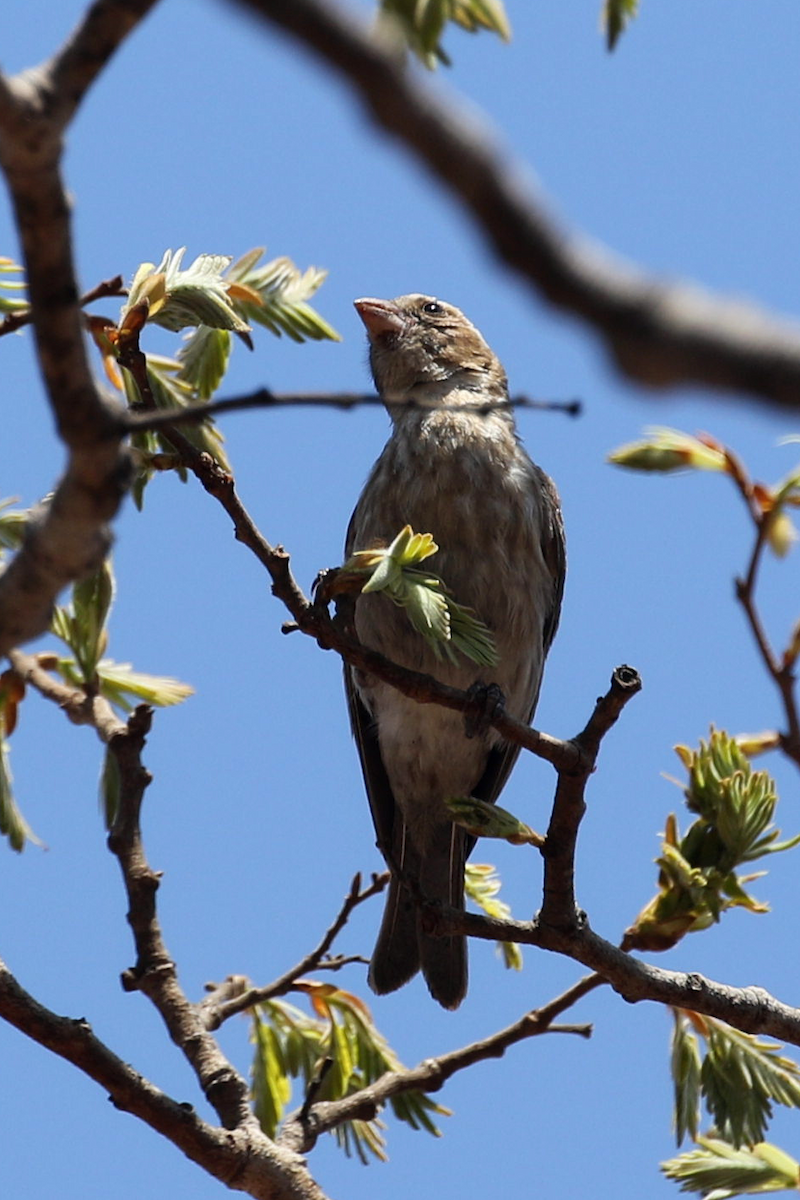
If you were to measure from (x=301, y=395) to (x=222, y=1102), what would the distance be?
8.01 ft

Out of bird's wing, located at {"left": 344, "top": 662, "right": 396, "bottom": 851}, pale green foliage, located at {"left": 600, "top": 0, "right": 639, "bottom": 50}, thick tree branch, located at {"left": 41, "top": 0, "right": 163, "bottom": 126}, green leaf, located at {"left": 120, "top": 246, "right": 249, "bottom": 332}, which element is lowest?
thick tree branch, located at {"left": 41, "top": 0, "right": 163, "bottom": 126}

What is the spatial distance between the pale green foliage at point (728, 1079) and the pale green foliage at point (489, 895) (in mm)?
699

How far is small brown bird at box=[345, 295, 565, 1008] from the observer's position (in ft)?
18.8

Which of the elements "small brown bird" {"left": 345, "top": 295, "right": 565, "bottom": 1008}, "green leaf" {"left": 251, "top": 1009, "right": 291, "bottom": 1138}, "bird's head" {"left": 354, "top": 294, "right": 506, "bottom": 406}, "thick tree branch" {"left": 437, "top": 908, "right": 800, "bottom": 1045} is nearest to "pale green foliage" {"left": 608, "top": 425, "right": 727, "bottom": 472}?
"thick tree branch" {"left": 437, "top": 908, "right": 800, "bottom": 1045}

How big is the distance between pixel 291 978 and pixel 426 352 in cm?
366

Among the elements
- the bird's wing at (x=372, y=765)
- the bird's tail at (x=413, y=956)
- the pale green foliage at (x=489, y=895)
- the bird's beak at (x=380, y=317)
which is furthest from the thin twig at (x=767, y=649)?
the bird's beak at (x=380, y=317)

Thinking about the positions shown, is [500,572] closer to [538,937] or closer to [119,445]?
[538,937]

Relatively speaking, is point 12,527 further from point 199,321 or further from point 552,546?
point 552,546

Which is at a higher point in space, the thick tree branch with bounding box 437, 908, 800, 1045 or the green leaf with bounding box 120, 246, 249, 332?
the green leaf with bounding box 120, 246, 249, 332

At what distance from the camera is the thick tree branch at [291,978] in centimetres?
404

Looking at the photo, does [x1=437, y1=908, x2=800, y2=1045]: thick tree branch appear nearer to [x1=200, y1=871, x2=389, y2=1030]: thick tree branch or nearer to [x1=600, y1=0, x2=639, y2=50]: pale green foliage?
[x1=200, y1=871, x2=389, y2=1030]: thick tree branch

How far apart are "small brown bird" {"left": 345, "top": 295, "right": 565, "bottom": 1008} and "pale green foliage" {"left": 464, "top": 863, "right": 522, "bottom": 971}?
37.3 inches

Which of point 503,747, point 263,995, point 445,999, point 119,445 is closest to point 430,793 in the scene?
point 503,747

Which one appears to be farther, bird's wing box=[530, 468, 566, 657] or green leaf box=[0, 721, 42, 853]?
bird's wing box=[530, 468, 566, 657]
